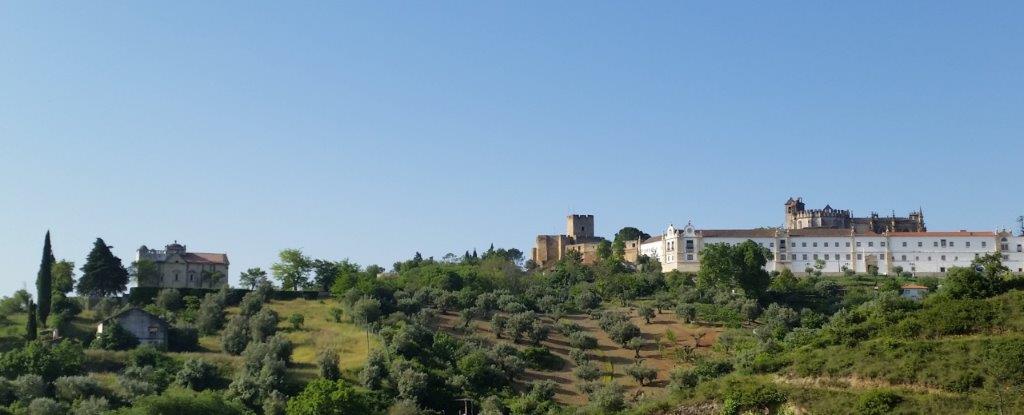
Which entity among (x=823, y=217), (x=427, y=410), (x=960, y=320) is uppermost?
(x=823, y=217)

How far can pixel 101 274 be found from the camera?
75.9 metres

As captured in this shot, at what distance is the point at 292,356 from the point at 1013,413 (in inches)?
1466

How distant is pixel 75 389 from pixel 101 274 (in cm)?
2681

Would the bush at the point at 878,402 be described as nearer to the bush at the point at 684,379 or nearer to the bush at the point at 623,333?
the bush at the point at 684,379

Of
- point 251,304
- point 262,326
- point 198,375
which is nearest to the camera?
point 198,375

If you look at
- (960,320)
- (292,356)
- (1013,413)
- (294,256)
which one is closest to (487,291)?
A: (294,256)

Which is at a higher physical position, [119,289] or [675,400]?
[119,289]

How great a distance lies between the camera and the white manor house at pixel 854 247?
308 feet

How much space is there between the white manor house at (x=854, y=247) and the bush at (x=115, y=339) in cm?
5053

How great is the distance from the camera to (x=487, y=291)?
277 ft

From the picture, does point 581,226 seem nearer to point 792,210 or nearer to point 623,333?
point 792,210

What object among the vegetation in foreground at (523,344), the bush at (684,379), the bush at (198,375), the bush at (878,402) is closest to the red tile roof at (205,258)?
the vegetation in foreground at (523,344)

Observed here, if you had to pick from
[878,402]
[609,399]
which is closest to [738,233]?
[609,399]

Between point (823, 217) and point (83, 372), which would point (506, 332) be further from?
point (823, 217)
